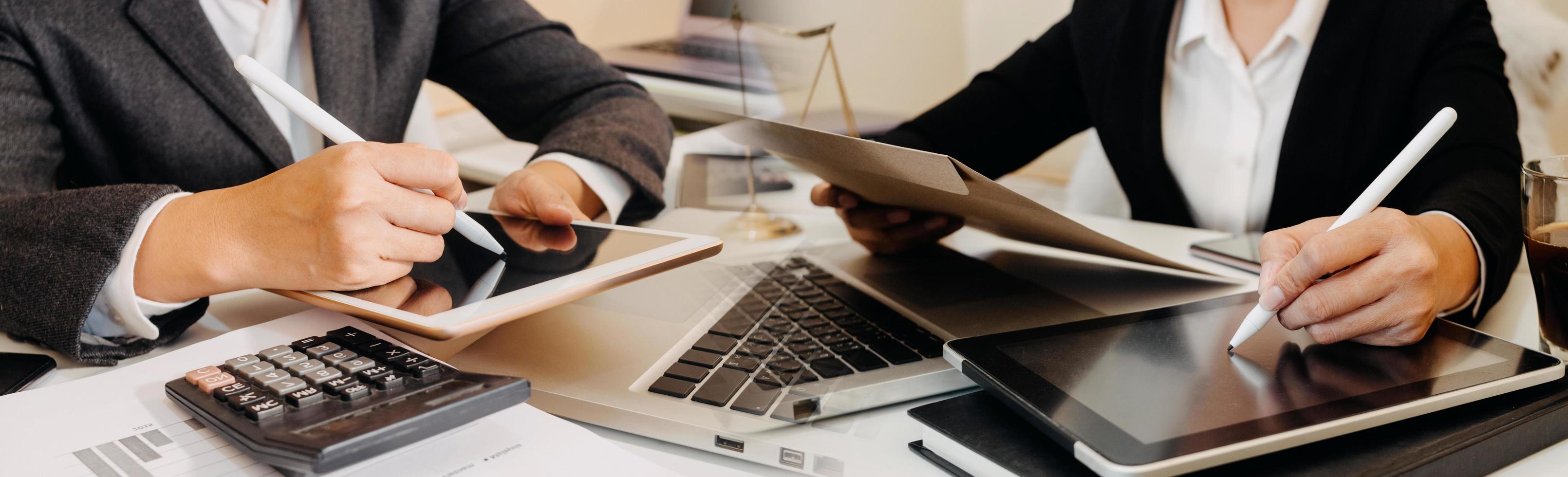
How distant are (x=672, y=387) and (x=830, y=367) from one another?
79mm

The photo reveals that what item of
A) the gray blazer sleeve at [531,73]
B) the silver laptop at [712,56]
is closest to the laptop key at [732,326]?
the gray blazer sleeve at [531,73]

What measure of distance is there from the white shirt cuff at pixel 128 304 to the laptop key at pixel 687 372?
33cm

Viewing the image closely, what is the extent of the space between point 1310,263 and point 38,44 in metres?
0.87

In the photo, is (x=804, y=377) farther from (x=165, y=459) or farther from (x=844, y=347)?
(x=165, y=459)

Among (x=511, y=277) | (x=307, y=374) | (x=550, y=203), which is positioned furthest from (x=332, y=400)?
(x=550, y=203)

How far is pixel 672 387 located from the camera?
0.44 meters

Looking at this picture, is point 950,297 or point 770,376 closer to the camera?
point 770,376

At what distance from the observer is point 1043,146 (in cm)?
113

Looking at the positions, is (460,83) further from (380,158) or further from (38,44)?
(380,158)

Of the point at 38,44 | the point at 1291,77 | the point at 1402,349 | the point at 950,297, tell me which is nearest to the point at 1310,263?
the point at 1402,349

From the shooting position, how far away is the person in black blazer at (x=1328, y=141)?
1.49 ft

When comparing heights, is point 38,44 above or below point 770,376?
above

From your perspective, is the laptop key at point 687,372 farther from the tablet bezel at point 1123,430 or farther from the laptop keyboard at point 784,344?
the tablet bezel at point 1123,430

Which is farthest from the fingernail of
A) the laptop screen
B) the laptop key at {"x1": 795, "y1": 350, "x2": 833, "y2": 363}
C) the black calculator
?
the laptop screen
